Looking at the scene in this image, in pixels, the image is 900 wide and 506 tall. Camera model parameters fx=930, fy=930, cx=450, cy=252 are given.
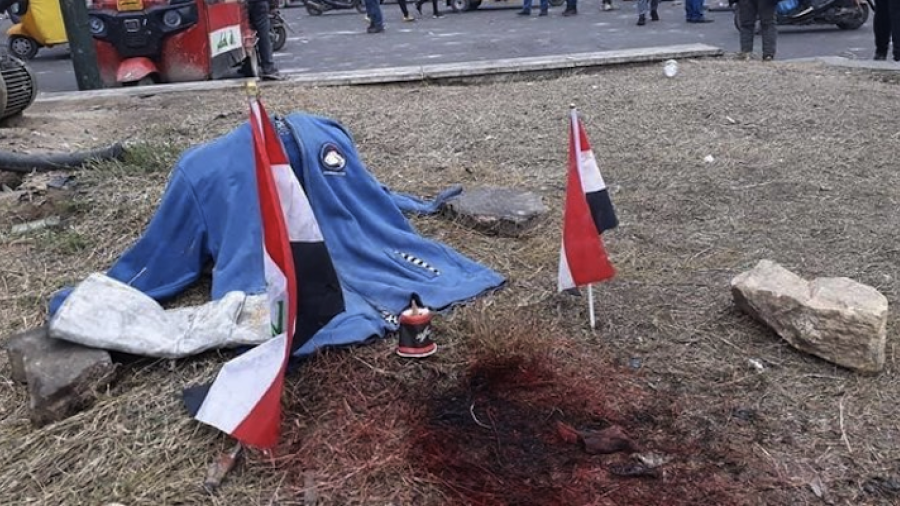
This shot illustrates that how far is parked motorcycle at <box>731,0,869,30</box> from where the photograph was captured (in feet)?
42.3

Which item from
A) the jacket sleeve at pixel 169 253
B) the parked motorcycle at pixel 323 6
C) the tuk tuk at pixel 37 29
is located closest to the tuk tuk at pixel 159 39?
the tuk tuk at pixel 37 29

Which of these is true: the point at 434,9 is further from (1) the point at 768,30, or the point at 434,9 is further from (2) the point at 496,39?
(1) the point at 768,30

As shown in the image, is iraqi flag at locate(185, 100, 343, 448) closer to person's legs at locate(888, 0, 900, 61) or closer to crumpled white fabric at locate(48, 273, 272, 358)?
crumpled white fabric at locate(48, 273, 272, 358)

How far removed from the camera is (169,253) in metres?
4.12

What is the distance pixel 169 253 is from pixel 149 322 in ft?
1.93

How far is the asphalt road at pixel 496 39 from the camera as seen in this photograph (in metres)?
12.4

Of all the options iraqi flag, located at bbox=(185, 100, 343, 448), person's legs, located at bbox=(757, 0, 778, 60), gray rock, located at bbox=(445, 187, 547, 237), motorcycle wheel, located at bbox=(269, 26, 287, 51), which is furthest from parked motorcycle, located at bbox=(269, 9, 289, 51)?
iraqi flag, located at bbox=(185, 100, 343, 448)

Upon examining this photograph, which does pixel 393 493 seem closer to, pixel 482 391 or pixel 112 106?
pixel 482 391

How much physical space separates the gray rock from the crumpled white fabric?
1.59m

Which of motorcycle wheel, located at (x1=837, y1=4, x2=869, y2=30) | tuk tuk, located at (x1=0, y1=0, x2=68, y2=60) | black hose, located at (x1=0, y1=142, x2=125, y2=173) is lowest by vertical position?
motorcycle wheel, located at (x1=837, y1=4, x2=869, y2=30)

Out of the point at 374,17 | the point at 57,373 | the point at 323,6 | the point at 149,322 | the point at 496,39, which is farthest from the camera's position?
the point at 323,6

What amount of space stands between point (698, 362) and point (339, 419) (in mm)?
1388

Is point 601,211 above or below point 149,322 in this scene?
above

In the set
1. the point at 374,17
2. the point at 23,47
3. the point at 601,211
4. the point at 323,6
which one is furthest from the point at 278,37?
the point at 601,211
